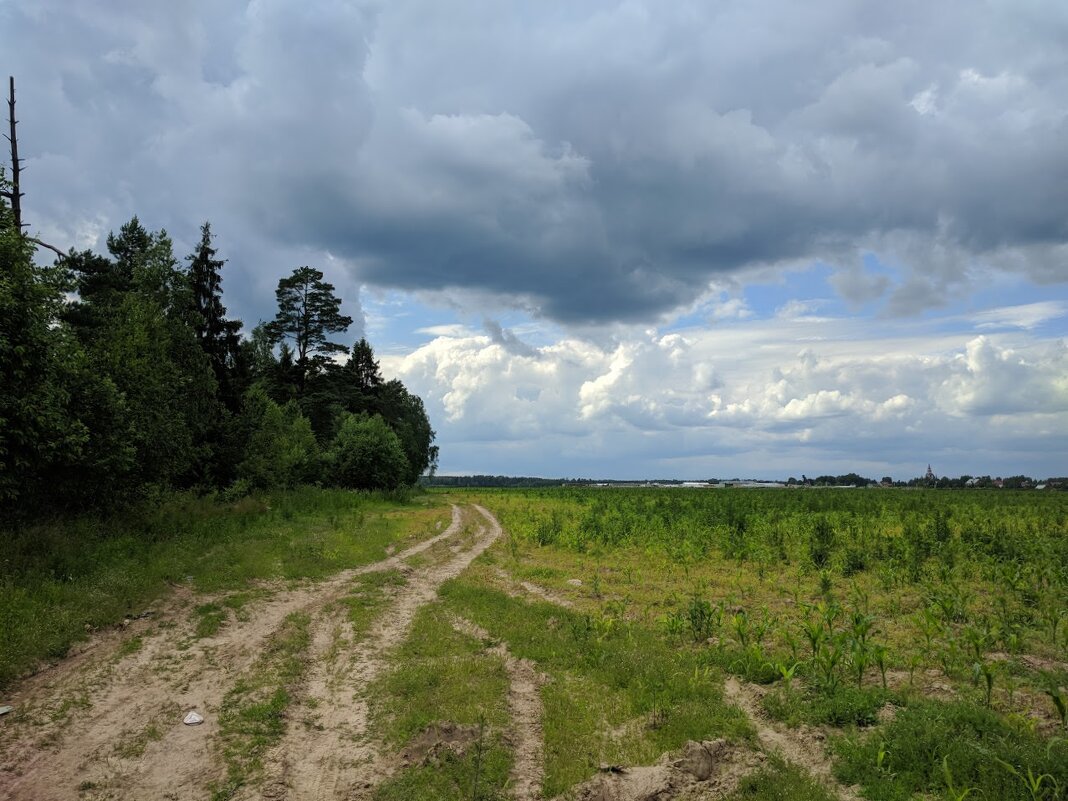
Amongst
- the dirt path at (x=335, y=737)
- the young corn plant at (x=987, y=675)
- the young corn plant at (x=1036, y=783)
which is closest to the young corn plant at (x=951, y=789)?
the young corn plant at (x=1036, y=783)

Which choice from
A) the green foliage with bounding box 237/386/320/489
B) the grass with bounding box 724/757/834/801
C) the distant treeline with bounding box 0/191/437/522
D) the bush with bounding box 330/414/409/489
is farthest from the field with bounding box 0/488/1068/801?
the bush with bounding box 330/414/409/489

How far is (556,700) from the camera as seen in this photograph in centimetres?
945

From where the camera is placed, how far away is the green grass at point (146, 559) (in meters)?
11.4

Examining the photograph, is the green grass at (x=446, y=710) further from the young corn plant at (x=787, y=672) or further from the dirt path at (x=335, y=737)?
the young corn plant at (x=787, y=672)

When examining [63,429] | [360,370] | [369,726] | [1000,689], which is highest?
[360,370]

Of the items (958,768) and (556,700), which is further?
(556,700)

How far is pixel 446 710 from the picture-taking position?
897 centimetres

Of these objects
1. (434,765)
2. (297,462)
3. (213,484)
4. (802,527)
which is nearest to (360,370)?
(297,462)

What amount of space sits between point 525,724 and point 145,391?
2139 centimetres

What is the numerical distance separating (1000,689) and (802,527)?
1904 centimetres

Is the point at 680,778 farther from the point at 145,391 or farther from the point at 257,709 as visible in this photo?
the point at 145,391

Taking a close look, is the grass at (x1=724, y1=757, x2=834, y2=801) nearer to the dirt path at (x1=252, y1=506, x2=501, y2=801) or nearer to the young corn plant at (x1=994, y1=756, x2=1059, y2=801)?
the young corn plant at (x1=994, y1=756, x2=1059, y2=801)

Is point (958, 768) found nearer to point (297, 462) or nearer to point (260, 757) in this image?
point (260, 757)

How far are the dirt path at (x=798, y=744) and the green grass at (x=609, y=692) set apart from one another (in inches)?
10.7
